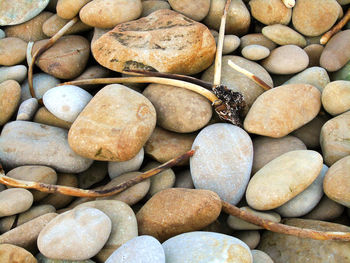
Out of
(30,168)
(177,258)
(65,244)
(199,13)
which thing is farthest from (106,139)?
(199,13)

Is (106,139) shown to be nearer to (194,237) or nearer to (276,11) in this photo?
(194,237)

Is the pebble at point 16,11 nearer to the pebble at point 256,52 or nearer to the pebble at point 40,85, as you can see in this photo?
the pebble at point 40,85

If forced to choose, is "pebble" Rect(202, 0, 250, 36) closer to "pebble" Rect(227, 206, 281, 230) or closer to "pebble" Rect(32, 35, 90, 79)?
"pebble" Rect(32, 35, 90, 79)

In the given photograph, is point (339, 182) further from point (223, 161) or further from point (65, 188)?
point (65, 188)

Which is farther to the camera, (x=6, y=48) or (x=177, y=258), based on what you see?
(x=6, y=48)

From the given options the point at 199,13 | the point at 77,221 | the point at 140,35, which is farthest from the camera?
the point at 199,13

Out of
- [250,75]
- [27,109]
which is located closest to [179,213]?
[250,75]
